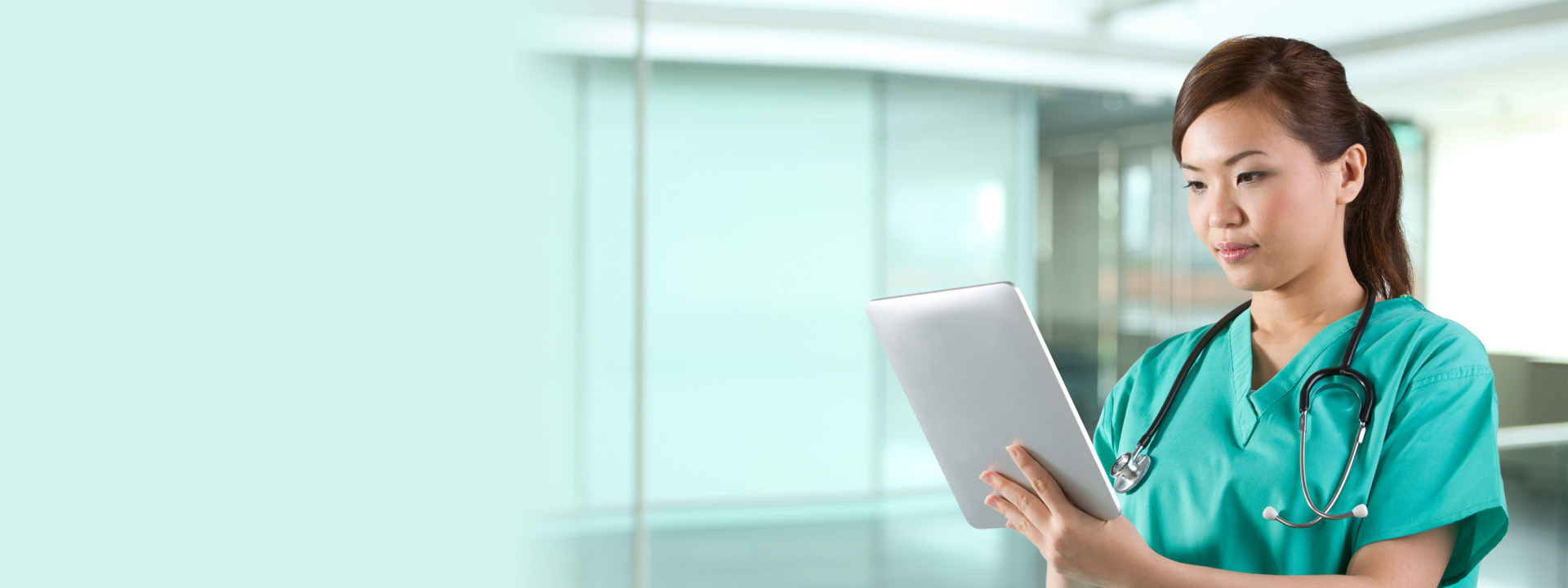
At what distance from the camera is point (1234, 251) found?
2.73 feet

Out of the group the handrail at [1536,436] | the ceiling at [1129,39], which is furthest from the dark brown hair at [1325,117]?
the ceiling at [1129,39]

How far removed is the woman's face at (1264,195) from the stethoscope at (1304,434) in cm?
8

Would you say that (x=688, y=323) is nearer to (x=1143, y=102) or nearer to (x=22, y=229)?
(x=1143, y=102)

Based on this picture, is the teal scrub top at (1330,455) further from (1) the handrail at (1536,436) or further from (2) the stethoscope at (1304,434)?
(1) the handrail at (1536,436)

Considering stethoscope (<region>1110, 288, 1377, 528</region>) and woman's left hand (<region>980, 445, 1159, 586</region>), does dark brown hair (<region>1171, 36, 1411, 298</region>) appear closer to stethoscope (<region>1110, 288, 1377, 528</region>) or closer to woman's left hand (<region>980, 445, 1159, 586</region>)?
stethoscope (<region>1110, 288, 1377, 528</region>)

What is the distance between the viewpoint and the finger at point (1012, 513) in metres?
0.79

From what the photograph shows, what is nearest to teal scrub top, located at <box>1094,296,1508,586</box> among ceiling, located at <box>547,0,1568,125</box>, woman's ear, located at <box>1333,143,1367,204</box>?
woman's ear, located at <box>1333,143,1367,204</box>

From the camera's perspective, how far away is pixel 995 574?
3.05m

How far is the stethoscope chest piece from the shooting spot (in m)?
0.91

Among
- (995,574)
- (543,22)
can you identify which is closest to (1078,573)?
(543,22)

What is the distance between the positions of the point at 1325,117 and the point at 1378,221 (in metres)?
0.14

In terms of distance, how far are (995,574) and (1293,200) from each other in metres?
2.48

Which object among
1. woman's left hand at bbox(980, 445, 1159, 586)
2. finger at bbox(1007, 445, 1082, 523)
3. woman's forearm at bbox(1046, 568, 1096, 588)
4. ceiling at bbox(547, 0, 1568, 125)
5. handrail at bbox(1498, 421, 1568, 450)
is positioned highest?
ceiling at bbox(547, 0, 1568, 125)

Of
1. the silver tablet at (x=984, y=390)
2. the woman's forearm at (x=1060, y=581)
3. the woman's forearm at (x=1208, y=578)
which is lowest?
the woman's forearm at (x=1060, y=581)
